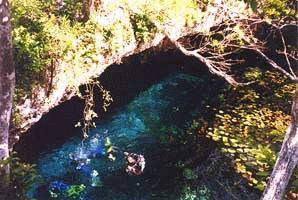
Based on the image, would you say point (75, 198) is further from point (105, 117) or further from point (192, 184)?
point (105, 117)

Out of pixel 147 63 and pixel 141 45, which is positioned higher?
pixel 141 45

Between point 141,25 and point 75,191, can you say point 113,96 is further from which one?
point 75,191

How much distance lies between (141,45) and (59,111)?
402 centimetres

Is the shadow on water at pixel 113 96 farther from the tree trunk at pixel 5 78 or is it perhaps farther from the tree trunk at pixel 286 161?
the tree trunk at pixel 286 161

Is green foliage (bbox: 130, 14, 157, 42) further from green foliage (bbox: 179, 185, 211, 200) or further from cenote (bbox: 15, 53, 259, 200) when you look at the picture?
green foliage (bbox: 179, 185, 211, 200)

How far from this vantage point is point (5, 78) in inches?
304

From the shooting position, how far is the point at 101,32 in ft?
45.0

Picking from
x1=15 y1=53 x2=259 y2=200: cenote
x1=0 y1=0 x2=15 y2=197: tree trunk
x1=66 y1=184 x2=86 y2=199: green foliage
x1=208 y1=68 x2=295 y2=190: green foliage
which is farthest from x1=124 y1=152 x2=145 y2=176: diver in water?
x1=0 y1=0 x2=15 y2=197: tree trunk

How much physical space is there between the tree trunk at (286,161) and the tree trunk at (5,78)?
5323mm

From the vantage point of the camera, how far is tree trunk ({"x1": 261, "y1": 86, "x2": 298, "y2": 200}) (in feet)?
25.1

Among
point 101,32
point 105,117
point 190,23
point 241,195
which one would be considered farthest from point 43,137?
point 190,23

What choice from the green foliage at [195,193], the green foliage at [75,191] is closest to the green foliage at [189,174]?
the green foliage at [195,193]

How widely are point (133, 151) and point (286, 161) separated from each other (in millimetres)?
6471

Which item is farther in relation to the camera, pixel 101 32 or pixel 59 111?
pixel 59 111
